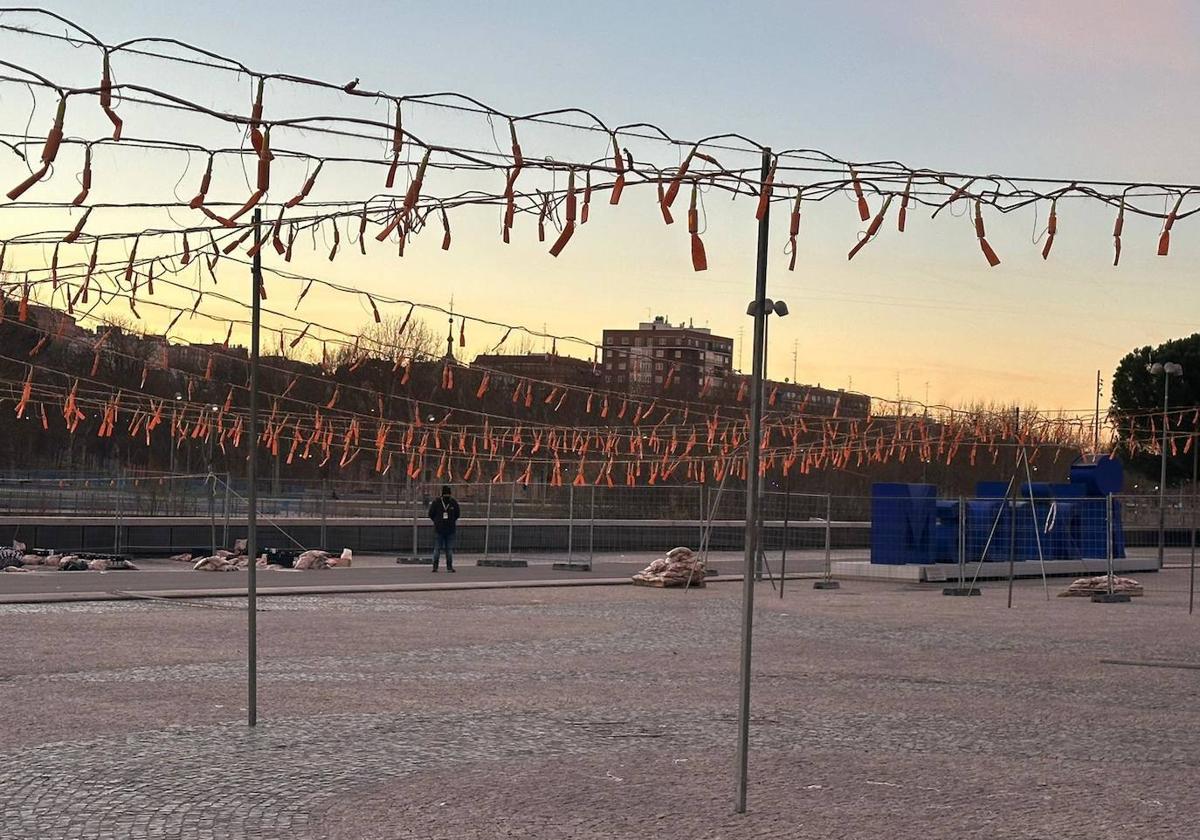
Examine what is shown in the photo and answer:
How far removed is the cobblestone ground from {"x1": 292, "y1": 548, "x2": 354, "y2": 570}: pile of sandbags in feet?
35.9

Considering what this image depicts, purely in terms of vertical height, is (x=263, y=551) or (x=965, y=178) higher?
(x=965, y=178)

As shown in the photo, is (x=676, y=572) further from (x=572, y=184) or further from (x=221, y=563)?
(x=572, y=184)

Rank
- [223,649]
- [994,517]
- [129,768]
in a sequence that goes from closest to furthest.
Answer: [129,768], [223,649], [994,517]

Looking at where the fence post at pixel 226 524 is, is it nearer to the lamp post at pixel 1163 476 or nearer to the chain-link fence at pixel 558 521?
the chain-link fence at pixel 558 521

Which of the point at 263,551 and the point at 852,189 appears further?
the point at 263,551

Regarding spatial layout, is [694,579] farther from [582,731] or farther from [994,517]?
[582,731]

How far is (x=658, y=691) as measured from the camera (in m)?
12.8

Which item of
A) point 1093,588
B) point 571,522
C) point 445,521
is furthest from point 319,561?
point 1093,588

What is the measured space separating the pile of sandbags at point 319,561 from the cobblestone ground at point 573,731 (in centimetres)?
1095

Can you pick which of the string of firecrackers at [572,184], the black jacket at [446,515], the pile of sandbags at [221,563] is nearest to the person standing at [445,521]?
the black jacket at [446,515]

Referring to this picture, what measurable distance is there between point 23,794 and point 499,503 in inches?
1298

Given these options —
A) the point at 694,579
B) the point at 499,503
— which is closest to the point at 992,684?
the point at 694,579

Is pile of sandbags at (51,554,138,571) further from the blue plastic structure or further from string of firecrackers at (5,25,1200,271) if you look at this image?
string of firecrackers at (5,25,1200,271)

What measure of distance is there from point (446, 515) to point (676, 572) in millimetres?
5719
